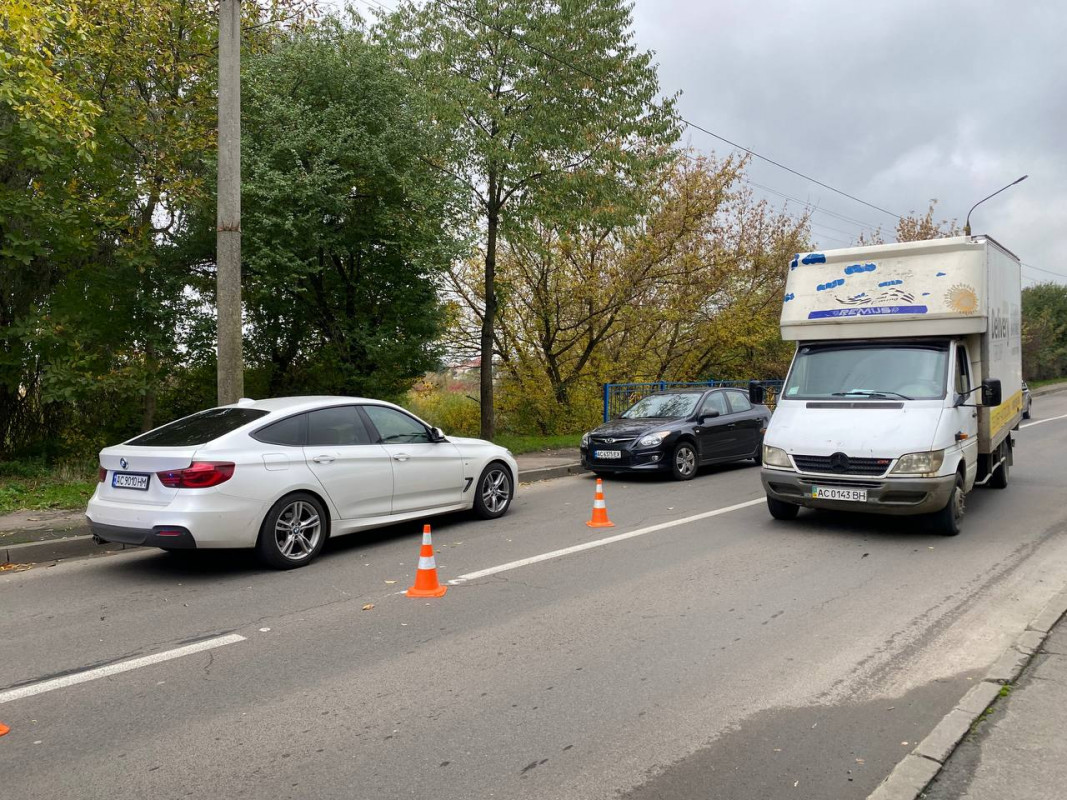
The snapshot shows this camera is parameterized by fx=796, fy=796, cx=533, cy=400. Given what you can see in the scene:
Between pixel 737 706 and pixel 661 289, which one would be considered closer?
pixel 737 706

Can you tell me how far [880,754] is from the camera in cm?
356

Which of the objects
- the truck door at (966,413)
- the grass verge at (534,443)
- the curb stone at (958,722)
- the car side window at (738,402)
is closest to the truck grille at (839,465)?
the truck door at (966,413)

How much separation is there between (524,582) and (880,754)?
3.35m

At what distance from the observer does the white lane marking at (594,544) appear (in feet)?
22.3

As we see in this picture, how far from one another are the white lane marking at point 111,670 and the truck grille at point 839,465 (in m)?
5.66

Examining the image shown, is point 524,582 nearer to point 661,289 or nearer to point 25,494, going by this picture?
point 25,494

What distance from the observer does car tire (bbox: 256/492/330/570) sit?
6.86 m

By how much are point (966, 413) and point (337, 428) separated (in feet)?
21.8

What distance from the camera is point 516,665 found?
464cm

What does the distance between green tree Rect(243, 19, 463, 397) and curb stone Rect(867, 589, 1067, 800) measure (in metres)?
10.4

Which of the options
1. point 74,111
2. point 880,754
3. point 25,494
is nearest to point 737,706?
point 880,754

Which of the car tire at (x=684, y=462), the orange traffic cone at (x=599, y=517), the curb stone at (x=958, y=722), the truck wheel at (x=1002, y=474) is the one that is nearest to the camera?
the curb stone at (x=958, y=722)

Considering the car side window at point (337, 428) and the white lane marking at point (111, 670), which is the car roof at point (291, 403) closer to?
the car side window at point (337, 428)

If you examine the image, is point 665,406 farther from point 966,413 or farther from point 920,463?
point 920,463
